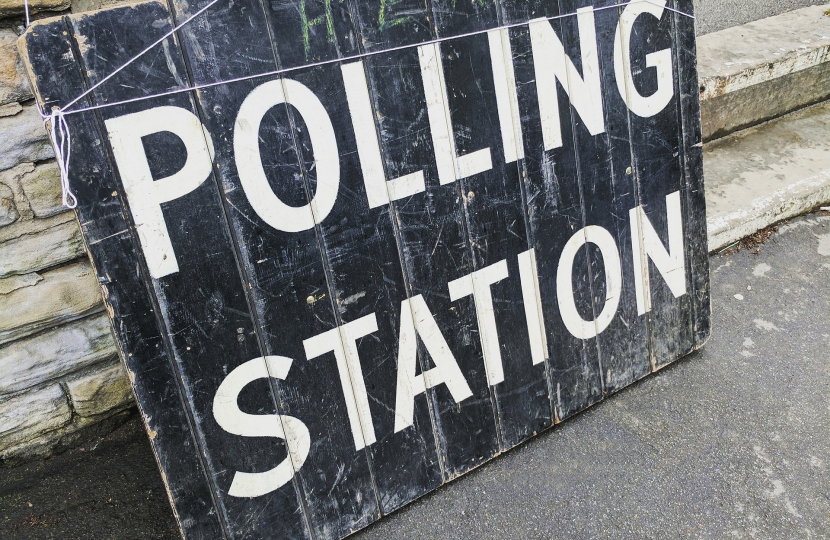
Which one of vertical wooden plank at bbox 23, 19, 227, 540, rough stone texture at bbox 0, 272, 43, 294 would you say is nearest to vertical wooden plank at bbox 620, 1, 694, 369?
vertical wooden plank at bbox 23, 19, 227, 540

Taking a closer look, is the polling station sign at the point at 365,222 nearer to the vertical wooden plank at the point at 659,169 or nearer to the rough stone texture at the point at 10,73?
the vertical wooden plank at the point at 659,169

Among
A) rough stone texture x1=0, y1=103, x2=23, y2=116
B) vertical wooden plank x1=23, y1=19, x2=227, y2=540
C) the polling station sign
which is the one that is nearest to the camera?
vertical wooden plank x1=23, y1=19, x2=227, y2=540

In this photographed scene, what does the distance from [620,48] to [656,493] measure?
1118 millimetres

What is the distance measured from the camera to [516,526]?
1.62 m

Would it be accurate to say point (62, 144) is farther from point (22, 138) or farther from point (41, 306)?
point (41, 306)

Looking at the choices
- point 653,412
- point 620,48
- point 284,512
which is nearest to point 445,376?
point 284,512

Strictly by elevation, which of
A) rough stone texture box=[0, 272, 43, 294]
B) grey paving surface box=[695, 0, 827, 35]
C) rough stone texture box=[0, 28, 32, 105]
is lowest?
rough stone texture box=[0, 272, 43, 294]

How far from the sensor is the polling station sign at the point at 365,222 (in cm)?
131

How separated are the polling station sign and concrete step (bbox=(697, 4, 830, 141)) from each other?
1049 millimetres

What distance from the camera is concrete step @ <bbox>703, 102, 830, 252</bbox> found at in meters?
2.61

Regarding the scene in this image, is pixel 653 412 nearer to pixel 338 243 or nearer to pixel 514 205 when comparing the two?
pixel 514 205

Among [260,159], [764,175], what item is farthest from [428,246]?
[764,175]

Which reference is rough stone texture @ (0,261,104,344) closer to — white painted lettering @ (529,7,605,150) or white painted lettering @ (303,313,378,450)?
white painted lettering @ (303,313,378,450)

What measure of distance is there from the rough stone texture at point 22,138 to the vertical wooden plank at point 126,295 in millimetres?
599
